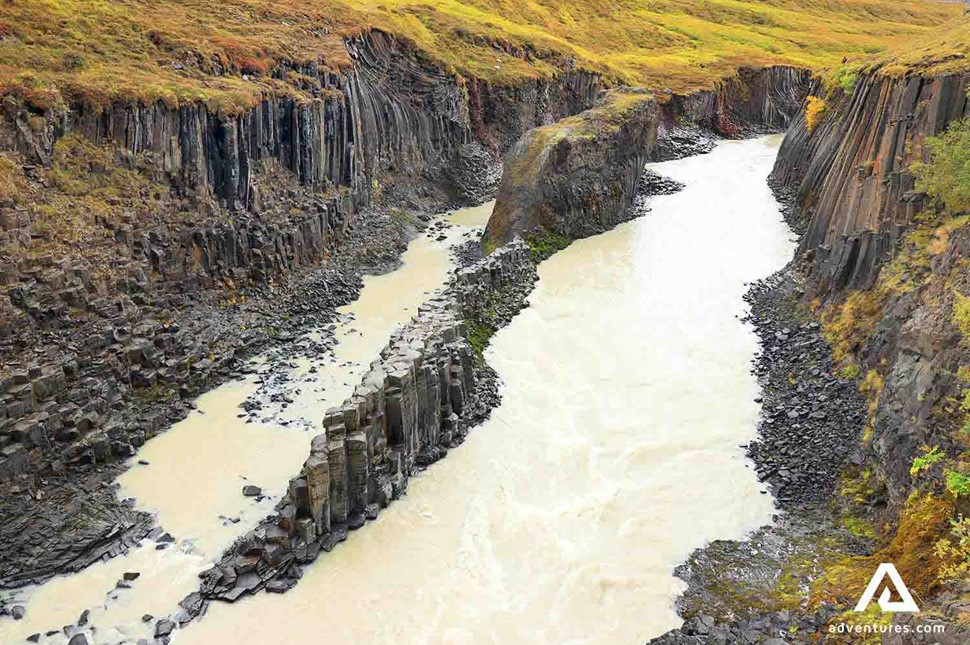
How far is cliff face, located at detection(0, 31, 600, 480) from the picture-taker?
24.6m

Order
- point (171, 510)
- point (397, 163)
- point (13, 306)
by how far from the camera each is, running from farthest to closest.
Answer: point (397, 163)
point (13, 306)
point (171, 510)

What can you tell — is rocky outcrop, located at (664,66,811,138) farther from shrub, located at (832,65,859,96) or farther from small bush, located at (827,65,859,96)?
shrub, located at (832,65,859,96)

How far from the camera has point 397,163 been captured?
5369 cm

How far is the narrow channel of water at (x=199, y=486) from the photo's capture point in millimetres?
18781

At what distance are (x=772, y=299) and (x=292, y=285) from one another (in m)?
23.3

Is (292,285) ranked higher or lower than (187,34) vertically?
lower

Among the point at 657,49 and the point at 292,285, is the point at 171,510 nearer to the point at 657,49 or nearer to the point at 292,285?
the point at 292,285

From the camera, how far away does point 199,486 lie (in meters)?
23.6

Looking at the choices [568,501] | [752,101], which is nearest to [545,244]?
[568,501]

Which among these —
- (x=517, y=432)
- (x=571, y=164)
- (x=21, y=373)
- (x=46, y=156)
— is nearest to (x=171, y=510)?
(x=21, y=373)

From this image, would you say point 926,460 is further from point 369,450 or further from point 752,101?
point 752,101

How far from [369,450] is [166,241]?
16.1 metres

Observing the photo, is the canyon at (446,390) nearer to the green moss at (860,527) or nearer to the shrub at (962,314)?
the green moss at (860,527)

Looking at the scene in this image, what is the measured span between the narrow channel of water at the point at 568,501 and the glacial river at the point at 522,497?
0.19 ft
